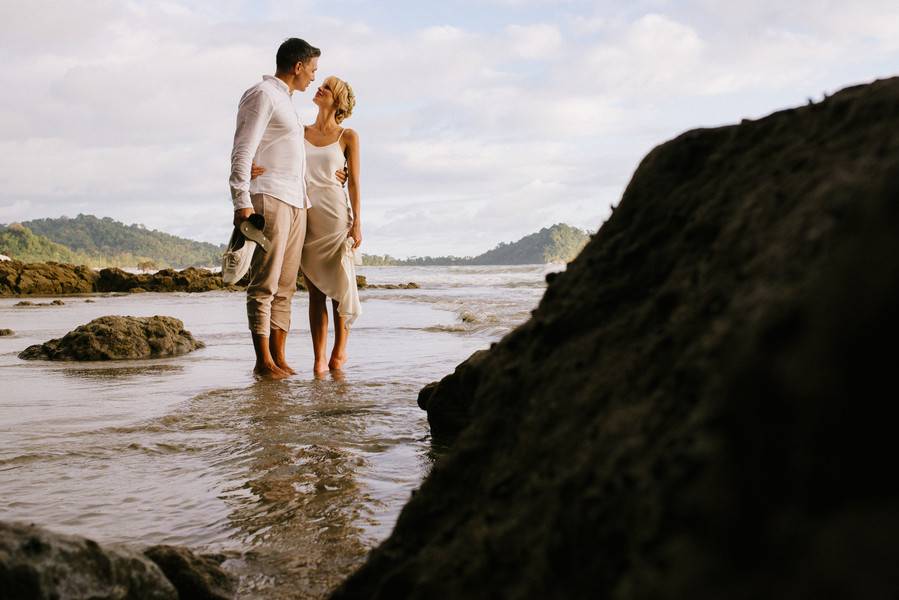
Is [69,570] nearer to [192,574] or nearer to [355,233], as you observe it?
[192,574]

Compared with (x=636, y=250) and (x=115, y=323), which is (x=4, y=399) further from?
(x=636, y=250)

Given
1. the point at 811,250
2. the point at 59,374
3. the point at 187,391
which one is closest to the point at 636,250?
the point at 811,250

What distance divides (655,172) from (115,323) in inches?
284

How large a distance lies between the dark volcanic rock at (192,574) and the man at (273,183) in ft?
13.3

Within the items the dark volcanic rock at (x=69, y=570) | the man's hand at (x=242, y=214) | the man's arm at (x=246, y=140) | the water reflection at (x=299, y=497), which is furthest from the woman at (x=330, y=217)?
the dark volcanic rock at (x=69, y=570)

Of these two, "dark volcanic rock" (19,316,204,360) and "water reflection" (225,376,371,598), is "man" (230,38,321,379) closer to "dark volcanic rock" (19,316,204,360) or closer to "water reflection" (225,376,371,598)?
"water reflection" (225,376,371,598)

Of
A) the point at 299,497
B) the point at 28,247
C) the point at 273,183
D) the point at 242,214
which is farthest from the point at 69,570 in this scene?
the point at 28,247

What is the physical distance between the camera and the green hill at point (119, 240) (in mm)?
110000

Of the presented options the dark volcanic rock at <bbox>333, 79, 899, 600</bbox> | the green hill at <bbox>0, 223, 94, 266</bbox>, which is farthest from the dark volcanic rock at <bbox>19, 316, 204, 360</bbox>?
the green hill at <bbox>0, 223, 94, 266</bbox>

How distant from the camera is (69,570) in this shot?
1726mm

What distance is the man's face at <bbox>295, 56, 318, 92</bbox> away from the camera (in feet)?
20.7

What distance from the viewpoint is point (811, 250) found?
0.93 metres

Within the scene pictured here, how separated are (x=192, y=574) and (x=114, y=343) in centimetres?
634

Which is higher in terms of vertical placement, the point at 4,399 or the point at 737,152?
the point at 737,152
